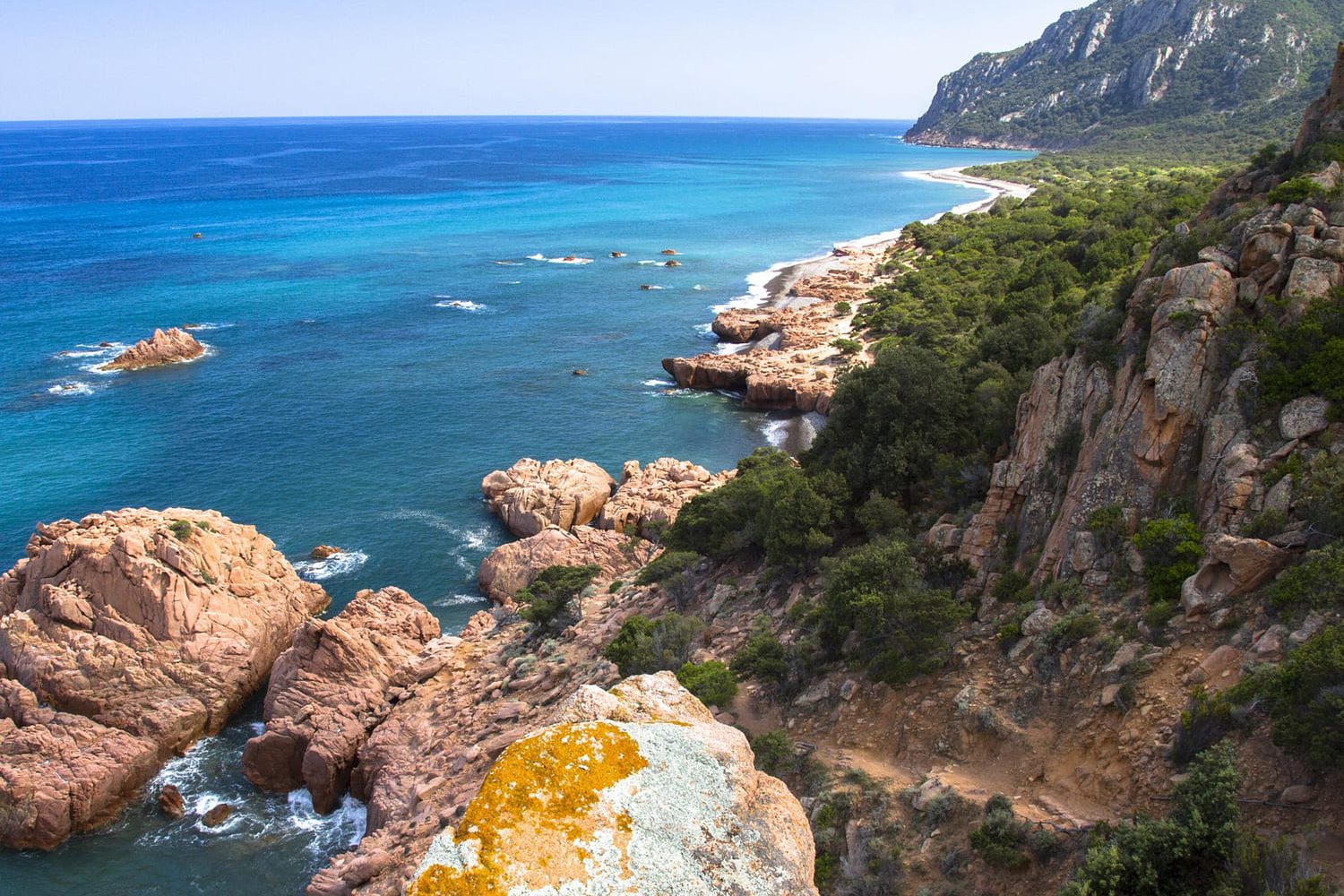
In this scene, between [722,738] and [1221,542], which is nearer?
[722,738]

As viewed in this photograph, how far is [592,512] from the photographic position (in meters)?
44.2

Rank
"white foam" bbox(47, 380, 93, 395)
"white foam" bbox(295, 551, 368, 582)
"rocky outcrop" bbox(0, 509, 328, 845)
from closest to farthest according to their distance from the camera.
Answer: "rocky outcrop" bbox(0, 509, 328, 845)
"white foam" bbox(295, 551, 368, 582)
"white foam" bbox(47, 380, 93, 395)

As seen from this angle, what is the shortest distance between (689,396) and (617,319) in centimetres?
2191

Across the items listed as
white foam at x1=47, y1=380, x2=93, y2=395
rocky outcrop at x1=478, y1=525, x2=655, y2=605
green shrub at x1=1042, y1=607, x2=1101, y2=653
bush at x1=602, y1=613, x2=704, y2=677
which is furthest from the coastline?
green shrub at x1=1042, y1=607, x2=1101, y2=653

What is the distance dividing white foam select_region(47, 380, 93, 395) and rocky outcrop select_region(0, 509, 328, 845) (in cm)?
3309

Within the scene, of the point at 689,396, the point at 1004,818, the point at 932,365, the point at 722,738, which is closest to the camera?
the point at 722,738

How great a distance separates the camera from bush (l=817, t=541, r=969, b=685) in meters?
18.5

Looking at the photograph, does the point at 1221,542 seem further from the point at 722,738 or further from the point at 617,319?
the point at 617,319

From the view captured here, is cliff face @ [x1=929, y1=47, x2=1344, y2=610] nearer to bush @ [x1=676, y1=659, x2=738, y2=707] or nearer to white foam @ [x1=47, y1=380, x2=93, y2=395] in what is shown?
bush @ [x1=676, y1=659, x2=738, y2=707]

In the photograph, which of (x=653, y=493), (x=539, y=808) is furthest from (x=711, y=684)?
(x=653, y=493)

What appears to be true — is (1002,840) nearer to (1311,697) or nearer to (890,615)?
(1311,697)

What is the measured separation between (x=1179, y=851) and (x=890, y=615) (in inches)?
342

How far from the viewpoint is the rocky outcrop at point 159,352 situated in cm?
6712

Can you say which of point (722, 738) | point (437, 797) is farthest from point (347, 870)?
point (722, 738)
